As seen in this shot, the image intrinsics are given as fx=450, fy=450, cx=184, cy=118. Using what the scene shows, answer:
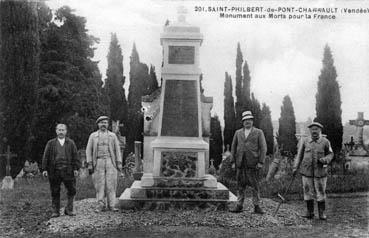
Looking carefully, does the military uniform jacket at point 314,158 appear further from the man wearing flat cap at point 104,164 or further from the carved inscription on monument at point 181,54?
the man wearing flat cap at point 104,164

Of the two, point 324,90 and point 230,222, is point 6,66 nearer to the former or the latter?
point 230,222

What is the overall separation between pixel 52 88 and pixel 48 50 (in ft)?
5.21

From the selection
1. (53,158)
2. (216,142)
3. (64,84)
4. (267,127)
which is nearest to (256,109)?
(267,127)

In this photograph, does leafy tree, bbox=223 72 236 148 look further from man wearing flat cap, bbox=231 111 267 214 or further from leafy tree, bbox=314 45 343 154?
man wearing flat cap, bbox=231 111 267 214

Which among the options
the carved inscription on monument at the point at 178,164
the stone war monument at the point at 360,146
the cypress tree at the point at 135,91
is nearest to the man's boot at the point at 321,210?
the carved inscription on monument at the point at 178,164

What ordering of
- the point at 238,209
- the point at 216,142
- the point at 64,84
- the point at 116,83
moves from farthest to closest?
the point at 116,83 < the point at 216,142 < the point at 64,84 < the point at 238,209

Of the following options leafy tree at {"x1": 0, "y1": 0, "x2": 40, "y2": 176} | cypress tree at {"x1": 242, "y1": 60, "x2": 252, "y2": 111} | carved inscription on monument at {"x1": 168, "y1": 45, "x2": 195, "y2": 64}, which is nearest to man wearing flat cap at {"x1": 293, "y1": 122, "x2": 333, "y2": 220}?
carved inscription on monument at {"x1": 168, "y1": 45, "x2": 195, "y2": 64}

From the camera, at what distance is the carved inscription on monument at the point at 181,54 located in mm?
7237

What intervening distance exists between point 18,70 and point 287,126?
12.0m

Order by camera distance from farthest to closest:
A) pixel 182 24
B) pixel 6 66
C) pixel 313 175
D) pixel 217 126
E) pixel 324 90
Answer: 1. pixel 217 126
2. pixel 324 90
3. pixel 6 66
4. pixel 182 24
5. pixel 313 175

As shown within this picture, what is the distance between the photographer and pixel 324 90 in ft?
50.3

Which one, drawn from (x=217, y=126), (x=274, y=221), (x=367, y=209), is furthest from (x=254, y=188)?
(x=217, y=126)

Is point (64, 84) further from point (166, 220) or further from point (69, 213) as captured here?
point (166, 220)

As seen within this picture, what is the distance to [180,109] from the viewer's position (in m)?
7.23
